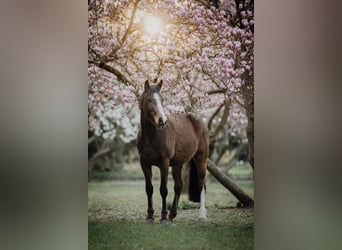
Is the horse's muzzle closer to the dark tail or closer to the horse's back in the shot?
the horse's back

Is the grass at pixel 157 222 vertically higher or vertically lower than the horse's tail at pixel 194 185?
lower

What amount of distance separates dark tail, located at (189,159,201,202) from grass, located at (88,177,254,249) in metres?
0.04

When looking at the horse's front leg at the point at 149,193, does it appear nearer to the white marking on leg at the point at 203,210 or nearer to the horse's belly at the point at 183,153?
the horse's belly at the point at 183,153

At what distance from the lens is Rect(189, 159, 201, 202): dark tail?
3.11m

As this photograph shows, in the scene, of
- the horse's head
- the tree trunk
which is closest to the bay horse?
the horse's head

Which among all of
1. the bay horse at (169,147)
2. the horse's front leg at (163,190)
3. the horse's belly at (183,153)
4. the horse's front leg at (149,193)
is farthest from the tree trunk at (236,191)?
the horse's front leg at (149,193)

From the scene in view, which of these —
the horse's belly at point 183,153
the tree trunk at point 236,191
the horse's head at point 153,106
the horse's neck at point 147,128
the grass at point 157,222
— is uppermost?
the horse's head at point 153,106

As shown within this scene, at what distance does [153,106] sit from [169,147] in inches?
11.6

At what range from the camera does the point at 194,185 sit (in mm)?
3125

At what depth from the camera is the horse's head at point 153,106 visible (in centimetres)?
309
